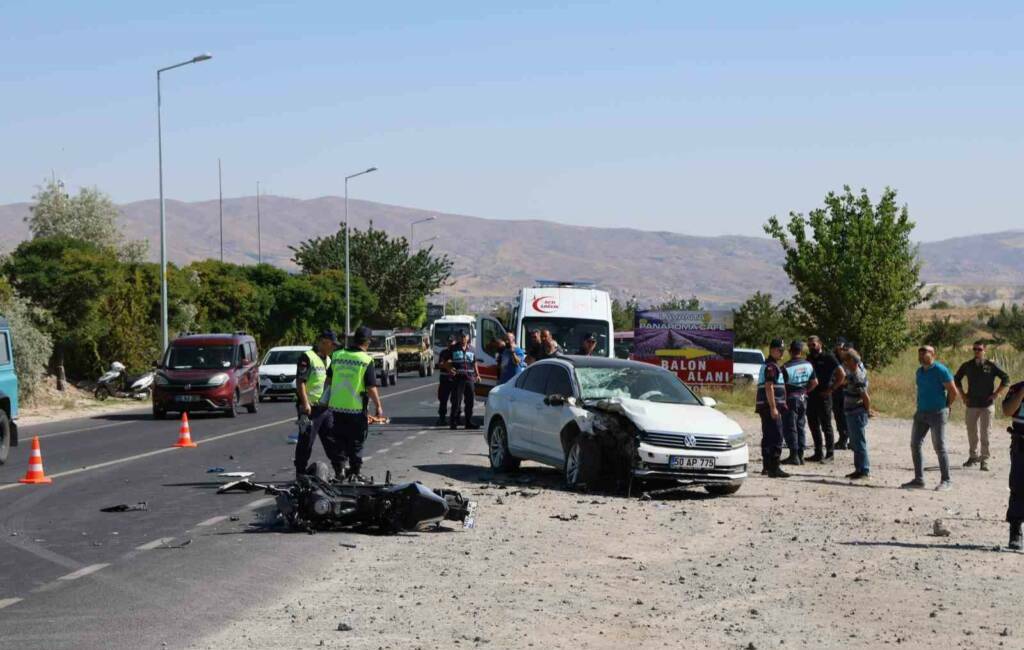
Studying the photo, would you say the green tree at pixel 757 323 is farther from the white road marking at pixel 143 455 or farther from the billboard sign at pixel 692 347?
the white road marking at pixel 143 455

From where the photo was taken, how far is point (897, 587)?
415 inches

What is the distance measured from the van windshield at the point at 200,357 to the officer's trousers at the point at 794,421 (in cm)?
1694

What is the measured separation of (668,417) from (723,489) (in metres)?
1.21

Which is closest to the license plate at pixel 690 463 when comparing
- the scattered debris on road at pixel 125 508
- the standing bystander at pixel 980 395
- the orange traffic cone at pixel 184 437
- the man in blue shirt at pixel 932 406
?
the man in blue shirt at pixel 932 406

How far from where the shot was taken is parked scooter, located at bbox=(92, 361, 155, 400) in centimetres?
4206

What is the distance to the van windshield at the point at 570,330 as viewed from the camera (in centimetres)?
3225

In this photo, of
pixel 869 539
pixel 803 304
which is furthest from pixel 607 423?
pixel 803 304

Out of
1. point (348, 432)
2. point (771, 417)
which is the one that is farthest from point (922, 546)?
point (771, 417)

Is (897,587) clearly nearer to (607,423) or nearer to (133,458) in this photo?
(607,423)

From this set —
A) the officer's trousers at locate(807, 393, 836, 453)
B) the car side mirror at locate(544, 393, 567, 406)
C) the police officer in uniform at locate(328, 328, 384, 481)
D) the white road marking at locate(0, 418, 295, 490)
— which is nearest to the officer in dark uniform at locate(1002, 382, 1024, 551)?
the car side mirror at locate(544, 393, 567, 406)

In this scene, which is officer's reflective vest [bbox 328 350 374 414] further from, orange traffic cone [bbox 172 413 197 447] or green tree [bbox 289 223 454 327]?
green tree [bbox 289 223 454 327]

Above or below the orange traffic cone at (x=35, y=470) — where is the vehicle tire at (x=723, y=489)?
below

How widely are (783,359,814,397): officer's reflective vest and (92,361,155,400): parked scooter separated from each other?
26340 millimetres

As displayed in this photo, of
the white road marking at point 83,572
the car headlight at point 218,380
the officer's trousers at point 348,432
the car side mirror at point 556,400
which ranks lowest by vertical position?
the white road marking at point 83,572
